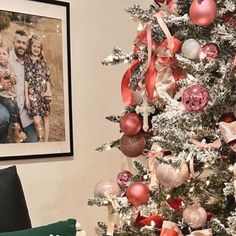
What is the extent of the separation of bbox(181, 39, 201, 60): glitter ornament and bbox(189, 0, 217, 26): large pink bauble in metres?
0.07

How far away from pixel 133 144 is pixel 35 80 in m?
0.79

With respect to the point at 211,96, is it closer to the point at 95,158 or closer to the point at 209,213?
the point at 209,213

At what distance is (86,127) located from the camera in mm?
2410

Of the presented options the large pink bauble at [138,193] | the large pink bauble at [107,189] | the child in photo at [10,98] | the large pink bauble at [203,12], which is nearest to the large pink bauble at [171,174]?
the large pink bauble at [138,193]

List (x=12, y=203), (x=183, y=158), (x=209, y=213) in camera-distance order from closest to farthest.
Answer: (x=183, y=158), (x=209, y=213), (x=12, y=203)

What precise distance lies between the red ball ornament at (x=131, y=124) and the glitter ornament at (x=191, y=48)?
28 cm

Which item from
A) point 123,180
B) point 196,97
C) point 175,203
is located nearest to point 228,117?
point 196,97

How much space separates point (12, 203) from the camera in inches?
70.5

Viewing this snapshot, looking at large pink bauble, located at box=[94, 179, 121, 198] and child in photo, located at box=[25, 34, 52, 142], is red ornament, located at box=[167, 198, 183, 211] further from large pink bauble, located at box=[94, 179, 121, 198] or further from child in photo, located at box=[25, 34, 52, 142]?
child in photo, located at box=[25, 34, 52, 142]

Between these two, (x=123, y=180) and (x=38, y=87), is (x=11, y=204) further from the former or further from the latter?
(x=38, y=87)

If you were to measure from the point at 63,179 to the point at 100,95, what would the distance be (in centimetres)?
51

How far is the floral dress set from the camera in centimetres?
214

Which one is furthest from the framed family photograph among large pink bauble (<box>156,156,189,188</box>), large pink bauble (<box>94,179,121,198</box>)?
large pink bauble (<box>156,156,189,188</box>)

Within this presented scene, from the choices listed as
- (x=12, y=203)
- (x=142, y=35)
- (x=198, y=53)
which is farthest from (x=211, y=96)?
(x=12, y=203)
